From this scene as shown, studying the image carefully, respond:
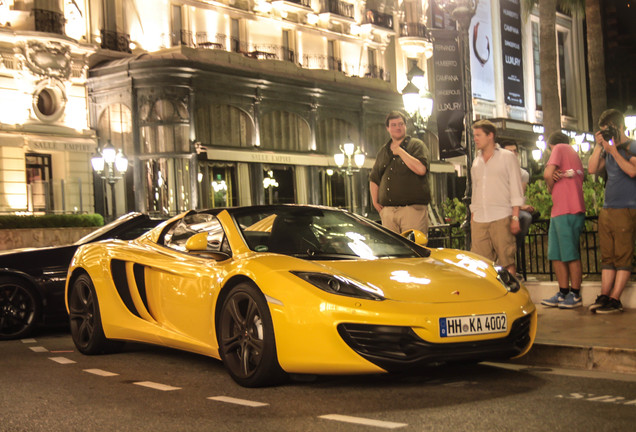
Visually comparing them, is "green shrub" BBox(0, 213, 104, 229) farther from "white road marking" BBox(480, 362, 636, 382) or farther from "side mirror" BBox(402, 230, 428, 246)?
"white road marking" BBox(480, 362, 636, 382)

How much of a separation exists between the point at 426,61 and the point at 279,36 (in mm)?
11377

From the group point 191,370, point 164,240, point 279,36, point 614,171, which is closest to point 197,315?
point 191,370

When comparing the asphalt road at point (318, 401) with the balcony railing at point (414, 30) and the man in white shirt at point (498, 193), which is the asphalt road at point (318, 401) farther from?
the balcony railing at point (414, 30)

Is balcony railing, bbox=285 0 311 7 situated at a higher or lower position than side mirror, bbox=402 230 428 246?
higher

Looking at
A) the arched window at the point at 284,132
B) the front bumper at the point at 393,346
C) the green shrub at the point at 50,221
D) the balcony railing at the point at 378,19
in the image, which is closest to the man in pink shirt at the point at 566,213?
the front bumper at the point at 393,346

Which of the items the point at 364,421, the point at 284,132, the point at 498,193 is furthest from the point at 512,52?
the point at 364,421

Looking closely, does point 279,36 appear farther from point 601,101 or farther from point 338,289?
point 338,289

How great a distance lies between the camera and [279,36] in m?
40.0

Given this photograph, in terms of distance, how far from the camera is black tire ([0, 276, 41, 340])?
948 centimetres

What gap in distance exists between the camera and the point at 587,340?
22.8ft

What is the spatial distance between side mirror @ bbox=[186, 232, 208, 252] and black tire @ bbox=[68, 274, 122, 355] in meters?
1.86

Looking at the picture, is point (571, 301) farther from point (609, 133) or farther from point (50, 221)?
point (50, 221)

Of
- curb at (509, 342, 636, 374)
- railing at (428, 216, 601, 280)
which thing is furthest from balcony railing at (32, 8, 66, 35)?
curb at (509, 342, 636, 374)

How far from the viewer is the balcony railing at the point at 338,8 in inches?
1678
